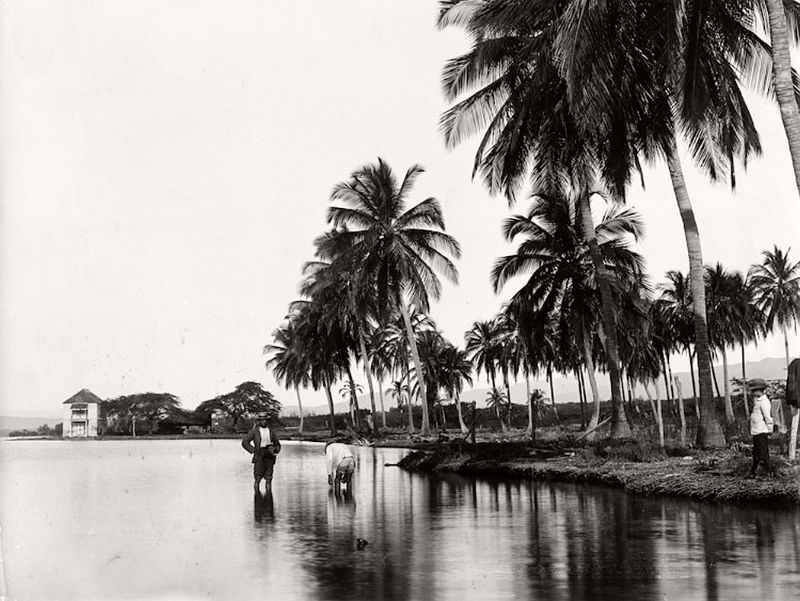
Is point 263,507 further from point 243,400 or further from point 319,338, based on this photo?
point 243,400

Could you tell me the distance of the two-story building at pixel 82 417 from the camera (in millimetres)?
100438

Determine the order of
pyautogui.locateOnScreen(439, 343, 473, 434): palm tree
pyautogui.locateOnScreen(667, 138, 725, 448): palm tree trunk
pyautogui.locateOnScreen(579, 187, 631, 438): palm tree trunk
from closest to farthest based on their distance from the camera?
pyautogui.locateOnScreen(667, 138, 725, 448): palm tree trunk, pyautogui.locateOnScreen(579, 187, 631, 438): palm tree trunk, pyautogui.locateOnScreen(439, 343, 473, 434): palm tree

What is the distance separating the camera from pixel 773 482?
12883 mm

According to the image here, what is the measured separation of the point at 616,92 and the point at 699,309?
5.72 m

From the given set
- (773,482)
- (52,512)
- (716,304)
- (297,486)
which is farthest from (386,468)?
(716,304)

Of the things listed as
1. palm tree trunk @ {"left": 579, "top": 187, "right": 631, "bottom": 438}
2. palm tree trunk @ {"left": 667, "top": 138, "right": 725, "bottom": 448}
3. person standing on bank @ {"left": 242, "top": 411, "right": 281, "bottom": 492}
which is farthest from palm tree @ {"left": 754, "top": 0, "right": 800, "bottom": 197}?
palm tree trunk @ {"left": 579, "top": 187, "right": 631, "bottom": 438}

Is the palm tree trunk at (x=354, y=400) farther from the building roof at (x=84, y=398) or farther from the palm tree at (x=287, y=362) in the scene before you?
the building roof at (x=84, y=398)

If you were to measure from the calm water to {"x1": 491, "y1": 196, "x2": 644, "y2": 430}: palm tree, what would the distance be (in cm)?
1462

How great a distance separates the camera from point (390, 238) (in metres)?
39.8

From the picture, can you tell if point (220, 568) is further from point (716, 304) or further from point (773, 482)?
point (716, 304)

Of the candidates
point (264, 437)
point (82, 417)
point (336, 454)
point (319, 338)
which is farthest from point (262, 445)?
point (82, 417)

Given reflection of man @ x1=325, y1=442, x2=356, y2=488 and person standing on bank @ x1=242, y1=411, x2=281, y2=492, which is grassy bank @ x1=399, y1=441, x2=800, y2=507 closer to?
reflection of man @ x1=325, y1=442, x2=356, y2=488

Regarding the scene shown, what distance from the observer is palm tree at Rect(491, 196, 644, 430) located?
101 ft

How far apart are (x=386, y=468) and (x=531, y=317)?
810 cm
